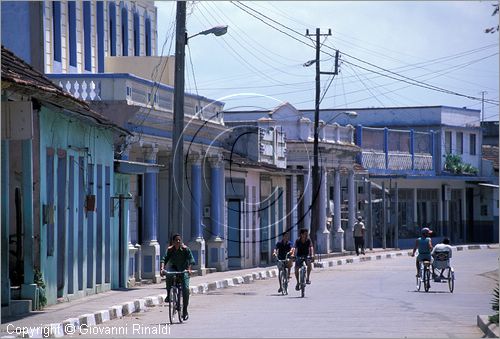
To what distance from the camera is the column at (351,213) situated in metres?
59.4

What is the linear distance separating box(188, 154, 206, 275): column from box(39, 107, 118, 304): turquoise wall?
27.8 feet

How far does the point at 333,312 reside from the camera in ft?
71.4

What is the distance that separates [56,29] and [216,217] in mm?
9662

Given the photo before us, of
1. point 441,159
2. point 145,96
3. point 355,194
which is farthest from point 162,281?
point 441,159

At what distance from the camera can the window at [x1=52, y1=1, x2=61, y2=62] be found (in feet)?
113

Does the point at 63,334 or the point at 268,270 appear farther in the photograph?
the point at 268,270

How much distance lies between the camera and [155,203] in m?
34.1

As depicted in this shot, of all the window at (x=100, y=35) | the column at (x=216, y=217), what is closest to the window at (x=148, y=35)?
the window at (x=100, y=35)

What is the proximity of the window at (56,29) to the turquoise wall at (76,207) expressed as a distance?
596 cm

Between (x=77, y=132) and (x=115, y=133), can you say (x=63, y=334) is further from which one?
(x=115, y=133)

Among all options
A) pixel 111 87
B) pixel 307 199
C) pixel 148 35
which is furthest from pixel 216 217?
pixel 307 199

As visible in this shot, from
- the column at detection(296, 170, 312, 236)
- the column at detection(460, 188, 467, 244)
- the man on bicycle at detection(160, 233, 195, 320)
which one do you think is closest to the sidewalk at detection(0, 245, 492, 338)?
the man on bicycle at detection(160, 233, 195, 320)

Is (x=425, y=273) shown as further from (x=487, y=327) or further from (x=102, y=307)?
(x=487, y=327)

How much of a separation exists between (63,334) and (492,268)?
26864 millimetres
